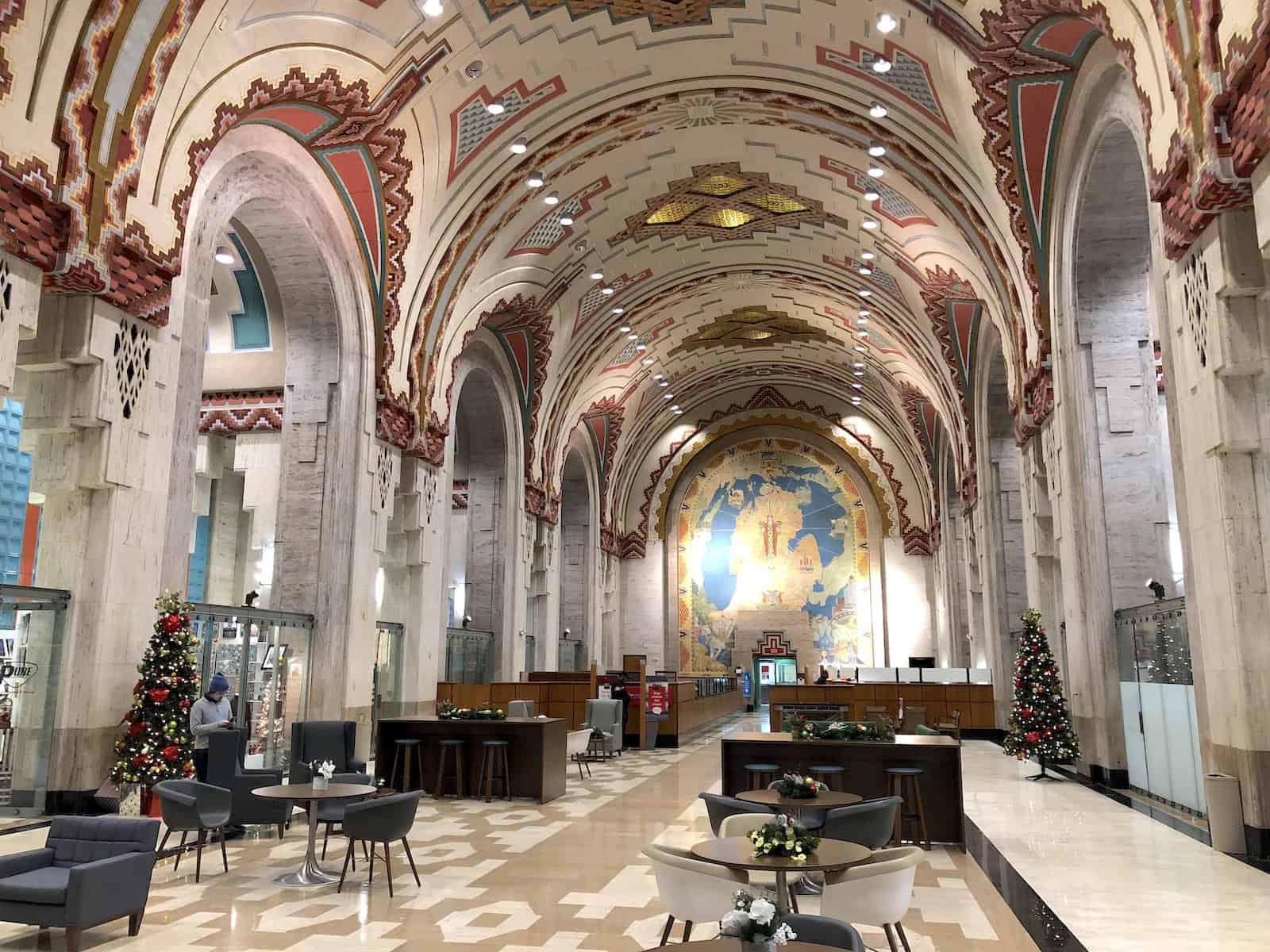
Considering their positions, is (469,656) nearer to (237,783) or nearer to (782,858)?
(237,783)

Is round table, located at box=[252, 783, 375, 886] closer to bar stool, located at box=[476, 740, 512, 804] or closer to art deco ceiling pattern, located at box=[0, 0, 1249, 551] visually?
bar stool, located at box=[476, 740, 512, 804]

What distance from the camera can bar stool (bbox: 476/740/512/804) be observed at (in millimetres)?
10352

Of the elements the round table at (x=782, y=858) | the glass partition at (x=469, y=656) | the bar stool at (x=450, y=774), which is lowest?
A: the bar stool at (x=450, y=774)

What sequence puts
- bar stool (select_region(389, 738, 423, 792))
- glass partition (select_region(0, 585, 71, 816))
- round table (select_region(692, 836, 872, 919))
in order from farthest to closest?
bar stool (select_region(389, 738, 423, 792)) → glass partition (select_region(0, 585, 71, 816)) → round table (select_region(692, 836, 872, 919))

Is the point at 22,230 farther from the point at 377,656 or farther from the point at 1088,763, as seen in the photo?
the point at 1088,763

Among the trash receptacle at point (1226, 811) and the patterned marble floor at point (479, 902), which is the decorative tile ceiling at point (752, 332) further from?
the trash receptacle at point (1226, 811)

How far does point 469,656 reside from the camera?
60.8 ft

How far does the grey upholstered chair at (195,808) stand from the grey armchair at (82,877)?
98cm

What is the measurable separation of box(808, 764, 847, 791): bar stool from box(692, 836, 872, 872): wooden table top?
3318mm

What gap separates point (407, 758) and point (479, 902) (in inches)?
198

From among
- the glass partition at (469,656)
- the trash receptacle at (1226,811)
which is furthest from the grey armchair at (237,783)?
the glass partition at (469,656)

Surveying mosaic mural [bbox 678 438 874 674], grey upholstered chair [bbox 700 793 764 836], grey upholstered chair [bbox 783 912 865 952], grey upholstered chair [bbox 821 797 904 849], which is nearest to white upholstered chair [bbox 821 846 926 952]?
grey upholstered chair [bbox 783 912 865 952]

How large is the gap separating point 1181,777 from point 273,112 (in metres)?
11.1

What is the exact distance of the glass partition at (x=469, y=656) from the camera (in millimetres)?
17703
